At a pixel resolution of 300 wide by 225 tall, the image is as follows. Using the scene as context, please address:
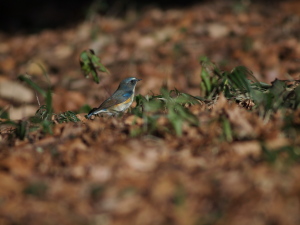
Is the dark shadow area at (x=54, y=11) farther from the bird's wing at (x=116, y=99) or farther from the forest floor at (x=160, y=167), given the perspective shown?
the forest floor at (x=160, y=167)

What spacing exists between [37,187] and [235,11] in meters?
6.85

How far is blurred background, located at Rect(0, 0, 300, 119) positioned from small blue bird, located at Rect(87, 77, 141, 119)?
1.26 m

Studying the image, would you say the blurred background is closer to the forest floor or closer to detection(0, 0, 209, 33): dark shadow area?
detection(0, 0, 209, 33): dark shadow area

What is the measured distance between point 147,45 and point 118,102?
3633 millimetres

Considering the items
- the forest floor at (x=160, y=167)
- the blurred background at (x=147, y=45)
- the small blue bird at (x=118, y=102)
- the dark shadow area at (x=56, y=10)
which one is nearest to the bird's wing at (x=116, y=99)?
the small blue bird at (x=118, y=102)

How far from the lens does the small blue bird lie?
4.39m

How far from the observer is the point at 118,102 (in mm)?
4594

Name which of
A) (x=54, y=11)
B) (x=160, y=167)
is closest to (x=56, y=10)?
(x=54, y=11)

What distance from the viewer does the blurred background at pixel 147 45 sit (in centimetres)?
688

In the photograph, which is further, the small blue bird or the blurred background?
the blurred background

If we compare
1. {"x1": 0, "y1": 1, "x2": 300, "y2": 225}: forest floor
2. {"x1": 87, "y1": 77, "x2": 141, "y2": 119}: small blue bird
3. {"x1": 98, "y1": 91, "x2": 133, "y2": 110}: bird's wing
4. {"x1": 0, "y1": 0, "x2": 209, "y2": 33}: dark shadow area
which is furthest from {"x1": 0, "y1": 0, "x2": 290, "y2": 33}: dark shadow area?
{"x1": 0, "y1": 1, "x2": 300, "y2": 225}: forest floor

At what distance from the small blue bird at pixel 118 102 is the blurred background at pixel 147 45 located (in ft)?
4.13

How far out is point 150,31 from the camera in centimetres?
834

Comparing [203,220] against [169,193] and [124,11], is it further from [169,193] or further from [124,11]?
[124,11]
